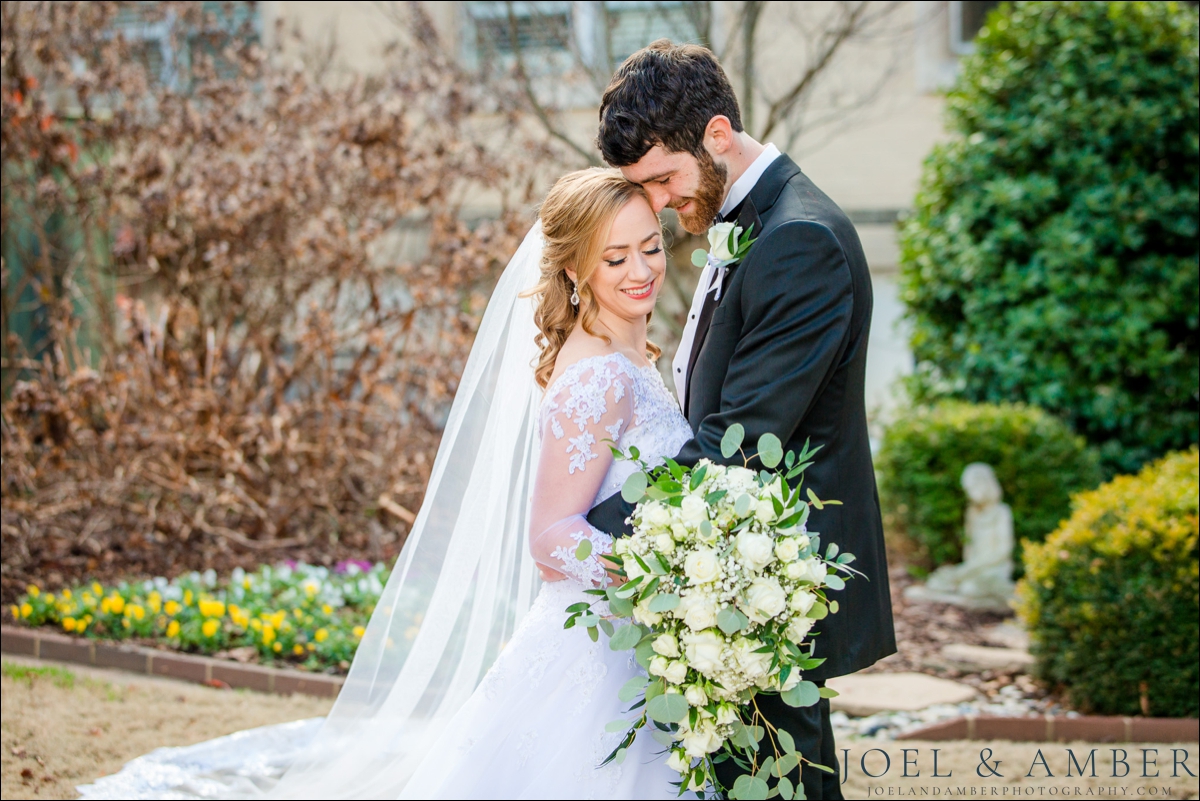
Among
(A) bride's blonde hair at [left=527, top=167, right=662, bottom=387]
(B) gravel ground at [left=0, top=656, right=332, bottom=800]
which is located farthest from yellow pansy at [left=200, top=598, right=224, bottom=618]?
(A) bride's blonde hair at [left=527, top=167, right=662, bottom=387]

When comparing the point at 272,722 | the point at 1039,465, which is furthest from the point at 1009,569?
the point at 272,722

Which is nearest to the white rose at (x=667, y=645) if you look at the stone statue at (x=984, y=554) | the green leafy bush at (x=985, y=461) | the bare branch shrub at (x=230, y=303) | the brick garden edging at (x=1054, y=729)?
the brick garden edging at (x=1054, y=729)

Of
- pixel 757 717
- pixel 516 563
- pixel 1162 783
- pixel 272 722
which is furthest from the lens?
pixel 272 722

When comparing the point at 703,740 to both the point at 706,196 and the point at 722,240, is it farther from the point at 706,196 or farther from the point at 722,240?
the point at 706,196

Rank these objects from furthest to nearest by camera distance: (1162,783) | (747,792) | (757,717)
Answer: (1162,783)
(757,717)
(747,792)

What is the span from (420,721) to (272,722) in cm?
159

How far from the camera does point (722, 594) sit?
1989 millimetres

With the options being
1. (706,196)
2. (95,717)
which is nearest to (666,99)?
(706,196)

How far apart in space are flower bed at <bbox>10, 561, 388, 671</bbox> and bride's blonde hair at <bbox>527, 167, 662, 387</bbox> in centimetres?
282

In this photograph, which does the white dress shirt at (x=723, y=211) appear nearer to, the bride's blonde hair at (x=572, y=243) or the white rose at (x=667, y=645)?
the bride's blonde hair at (x=572, y=243)

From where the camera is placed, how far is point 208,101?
7305 millimetres

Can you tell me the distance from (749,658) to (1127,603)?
3116 millimetres

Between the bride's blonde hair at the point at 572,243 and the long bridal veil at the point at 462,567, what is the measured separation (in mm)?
125

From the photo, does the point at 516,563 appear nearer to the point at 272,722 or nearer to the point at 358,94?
the point at 272,722
